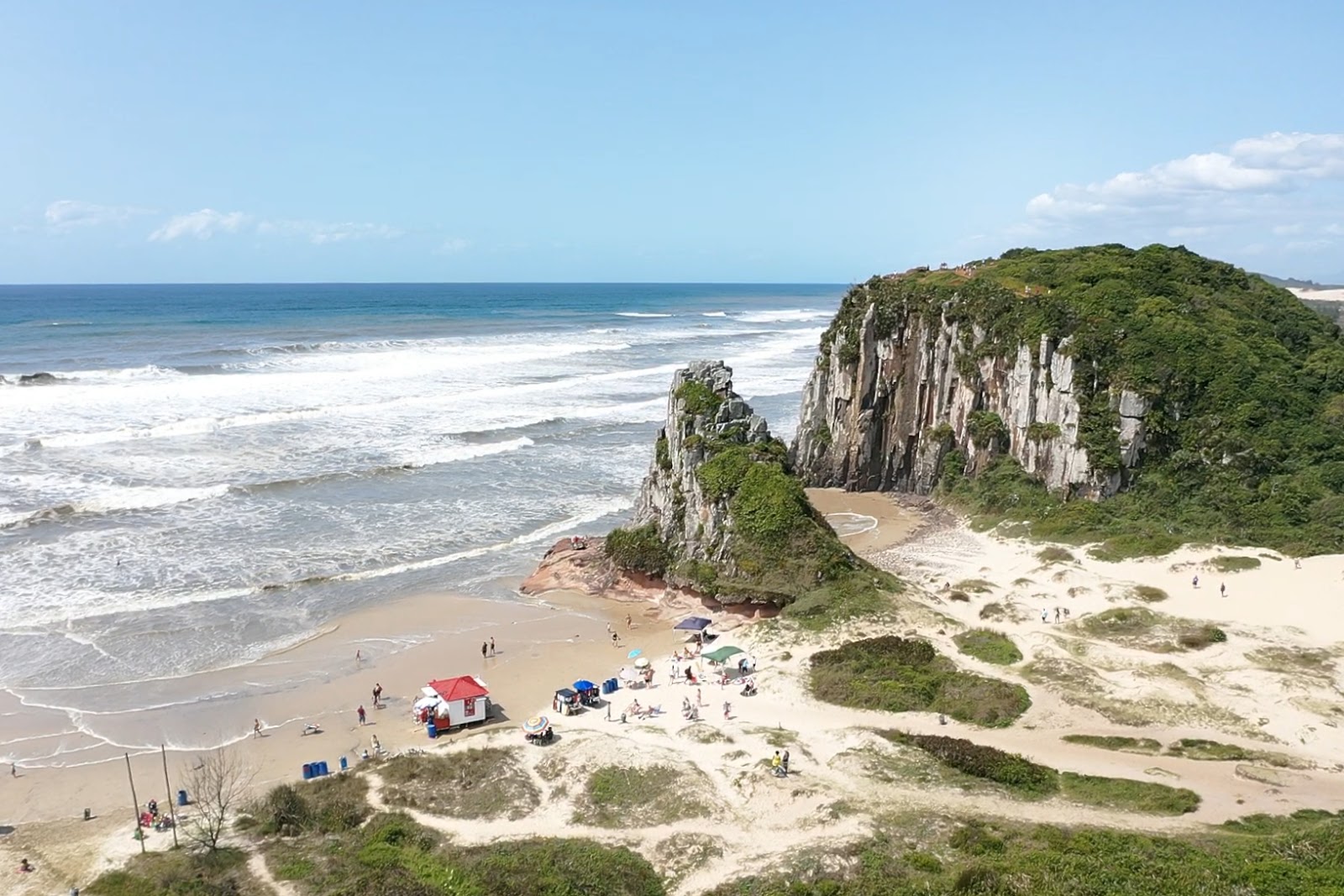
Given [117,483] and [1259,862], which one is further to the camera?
[117,483]

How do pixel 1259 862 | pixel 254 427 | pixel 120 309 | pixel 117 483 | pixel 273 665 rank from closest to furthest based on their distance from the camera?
pixel 1259 862
pixel 273 665
pixel 117 483
pixel 254 427
pixel 120 309

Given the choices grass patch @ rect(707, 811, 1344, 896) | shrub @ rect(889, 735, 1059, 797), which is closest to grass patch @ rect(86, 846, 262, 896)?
grass patch @ rect(707, 811, 1344, 896)

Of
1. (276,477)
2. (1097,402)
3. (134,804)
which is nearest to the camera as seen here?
(134,804)

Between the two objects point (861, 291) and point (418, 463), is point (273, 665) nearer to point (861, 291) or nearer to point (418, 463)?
point (418, 463)

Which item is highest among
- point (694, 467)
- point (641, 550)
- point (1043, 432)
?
point (694, 467)

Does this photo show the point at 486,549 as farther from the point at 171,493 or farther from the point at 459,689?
the point at 171,493

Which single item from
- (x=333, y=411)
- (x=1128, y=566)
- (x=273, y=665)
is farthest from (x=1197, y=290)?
(x=333, y=411)

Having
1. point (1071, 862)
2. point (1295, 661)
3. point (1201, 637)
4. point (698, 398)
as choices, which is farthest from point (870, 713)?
point (698, 398)

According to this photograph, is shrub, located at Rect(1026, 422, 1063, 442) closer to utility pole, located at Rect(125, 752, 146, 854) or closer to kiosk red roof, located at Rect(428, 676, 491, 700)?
kiosk red roof, located at Rect(428, 676, 491, 700)
